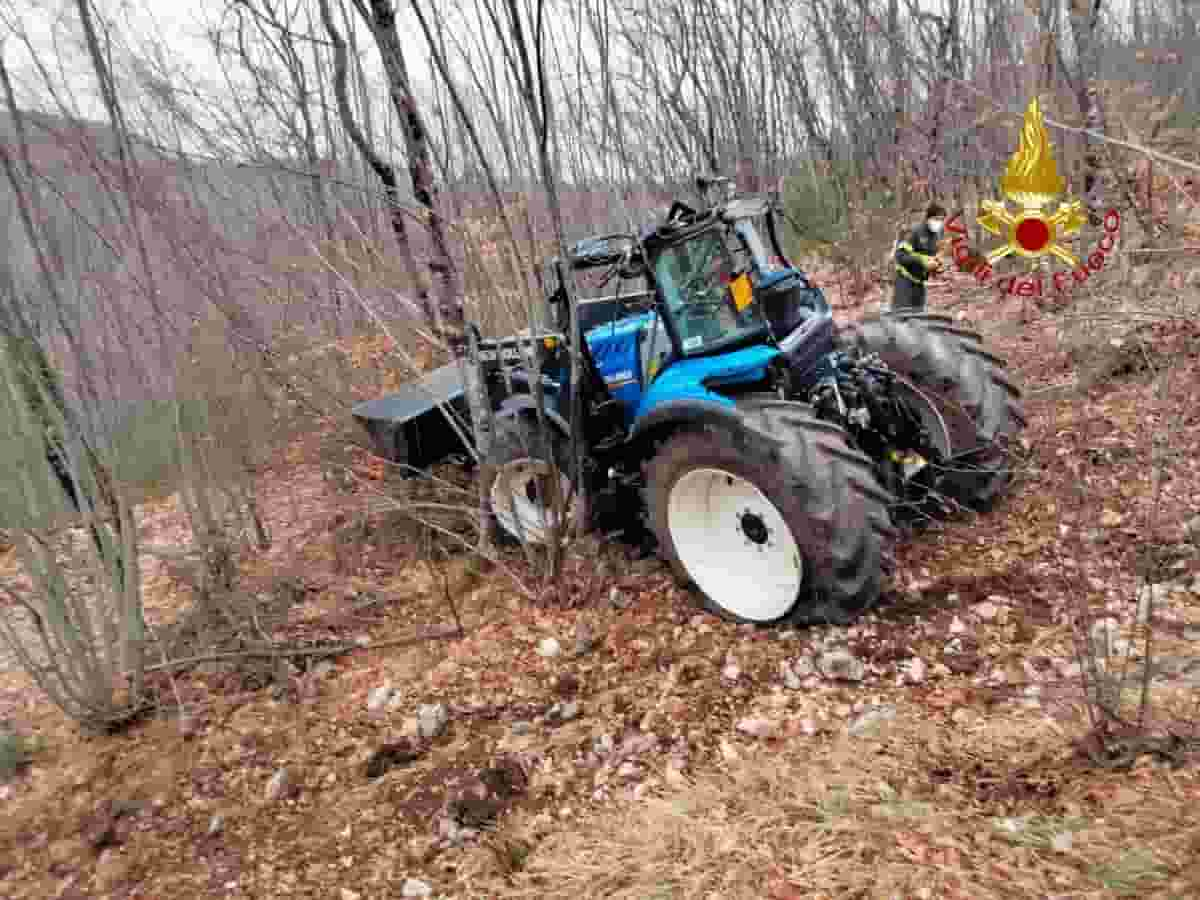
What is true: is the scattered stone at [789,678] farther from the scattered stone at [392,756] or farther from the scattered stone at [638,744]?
the scattered stone at [392,756]

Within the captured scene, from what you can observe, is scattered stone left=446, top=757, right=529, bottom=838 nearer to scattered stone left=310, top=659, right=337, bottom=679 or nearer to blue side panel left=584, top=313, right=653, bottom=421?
scattered stone left=310, top=659, right=337, bottom=679

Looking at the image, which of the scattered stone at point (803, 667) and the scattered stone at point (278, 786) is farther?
the scattered stone at point (803, 667)

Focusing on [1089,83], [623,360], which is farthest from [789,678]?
[1089,83]

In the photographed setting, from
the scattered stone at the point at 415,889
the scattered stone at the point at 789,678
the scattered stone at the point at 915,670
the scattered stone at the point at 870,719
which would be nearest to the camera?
the scattered stone at the point at 415,889

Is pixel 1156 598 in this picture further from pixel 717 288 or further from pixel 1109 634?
pixel 717 288

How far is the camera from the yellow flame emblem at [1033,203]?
284 cm

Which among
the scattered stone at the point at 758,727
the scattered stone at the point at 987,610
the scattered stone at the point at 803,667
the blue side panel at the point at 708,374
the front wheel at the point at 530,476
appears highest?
the blue side panel at the point at 708,374

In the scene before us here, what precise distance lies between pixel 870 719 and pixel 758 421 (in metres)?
1.15

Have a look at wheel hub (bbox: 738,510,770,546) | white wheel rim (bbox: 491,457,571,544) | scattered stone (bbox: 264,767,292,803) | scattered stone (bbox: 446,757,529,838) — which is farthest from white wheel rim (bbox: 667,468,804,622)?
scattered stone (bbox: 264,767,292,803)

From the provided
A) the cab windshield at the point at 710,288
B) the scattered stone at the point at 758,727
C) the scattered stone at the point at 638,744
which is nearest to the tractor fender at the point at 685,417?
the cab windshield at the point at 710,288

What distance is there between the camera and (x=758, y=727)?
2701 millimetres

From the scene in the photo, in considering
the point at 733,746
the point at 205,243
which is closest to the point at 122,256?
the point at 205,243

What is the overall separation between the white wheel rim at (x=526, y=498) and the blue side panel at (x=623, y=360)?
1.73ft

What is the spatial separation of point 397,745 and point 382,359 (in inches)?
117
